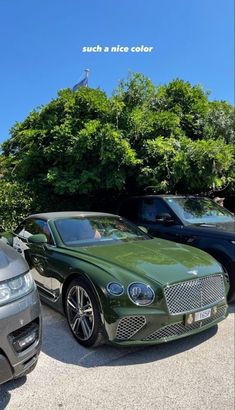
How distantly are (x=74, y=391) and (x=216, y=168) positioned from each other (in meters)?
5.98

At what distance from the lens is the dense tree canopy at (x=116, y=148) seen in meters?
8.16

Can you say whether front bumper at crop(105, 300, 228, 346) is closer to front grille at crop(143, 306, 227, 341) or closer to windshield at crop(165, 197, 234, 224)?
front grille at crop(143, 306, 227, 341)

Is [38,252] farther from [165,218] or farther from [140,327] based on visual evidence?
[165,218]

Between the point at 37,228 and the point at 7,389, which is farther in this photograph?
the point at 37,228

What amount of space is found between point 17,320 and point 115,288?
4.03ft

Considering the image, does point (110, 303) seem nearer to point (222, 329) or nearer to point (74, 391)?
point (74, 391)

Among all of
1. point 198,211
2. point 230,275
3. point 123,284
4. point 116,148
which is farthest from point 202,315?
point 116,148

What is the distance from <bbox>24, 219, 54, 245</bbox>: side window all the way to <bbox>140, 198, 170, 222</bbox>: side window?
2206mm

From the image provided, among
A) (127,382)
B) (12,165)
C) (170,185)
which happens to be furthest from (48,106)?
(127,382)

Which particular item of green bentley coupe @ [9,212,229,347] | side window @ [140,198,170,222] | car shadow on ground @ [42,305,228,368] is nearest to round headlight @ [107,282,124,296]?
green bentley coupe @ [9,212,229,347]

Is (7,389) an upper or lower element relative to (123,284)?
lower

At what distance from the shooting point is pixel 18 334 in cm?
268

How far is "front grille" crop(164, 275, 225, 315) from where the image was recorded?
3725mm

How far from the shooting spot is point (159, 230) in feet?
21.5
